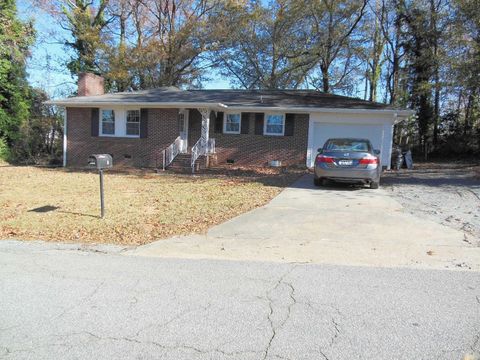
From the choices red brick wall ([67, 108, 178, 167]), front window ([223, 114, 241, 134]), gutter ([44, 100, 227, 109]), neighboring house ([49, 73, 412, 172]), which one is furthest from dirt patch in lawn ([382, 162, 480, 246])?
red brick wall ([67, 108, 178, 167])

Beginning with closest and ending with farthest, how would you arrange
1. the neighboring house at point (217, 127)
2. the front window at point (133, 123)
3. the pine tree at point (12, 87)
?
the neighboring house at point (217, 127) → the front window at point (133, 123) → the pine tree at point (12, 87)

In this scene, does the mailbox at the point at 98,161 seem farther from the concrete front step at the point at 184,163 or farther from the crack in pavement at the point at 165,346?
the concrete front step at the point at 184,163

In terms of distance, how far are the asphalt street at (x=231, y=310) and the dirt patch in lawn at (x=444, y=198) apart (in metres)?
3.14

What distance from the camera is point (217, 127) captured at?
812 inches

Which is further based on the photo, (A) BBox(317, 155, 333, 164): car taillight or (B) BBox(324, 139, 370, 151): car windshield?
(B) BBox(324, 139, 370, 151): car windshield

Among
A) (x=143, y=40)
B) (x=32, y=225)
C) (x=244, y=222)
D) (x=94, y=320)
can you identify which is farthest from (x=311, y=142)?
(x=143, y=40)

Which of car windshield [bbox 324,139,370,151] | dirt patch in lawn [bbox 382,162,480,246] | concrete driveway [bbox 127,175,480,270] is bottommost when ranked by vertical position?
concrete driveway [bbox 127,175,480,270]

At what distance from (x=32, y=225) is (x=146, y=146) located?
504 inches

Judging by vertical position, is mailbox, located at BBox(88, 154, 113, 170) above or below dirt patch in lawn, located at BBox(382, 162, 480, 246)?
above

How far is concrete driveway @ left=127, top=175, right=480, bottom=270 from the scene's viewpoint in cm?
596

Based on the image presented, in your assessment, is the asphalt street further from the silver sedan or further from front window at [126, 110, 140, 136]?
front window at [126, 110, 140, 136]

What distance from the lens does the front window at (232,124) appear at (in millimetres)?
20609

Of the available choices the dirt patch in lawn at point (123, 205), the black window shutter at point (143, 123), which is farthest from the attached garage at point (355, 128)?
the black window shutter at point (143, 123)

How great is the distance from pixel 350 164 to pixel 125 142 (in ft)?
40.7
